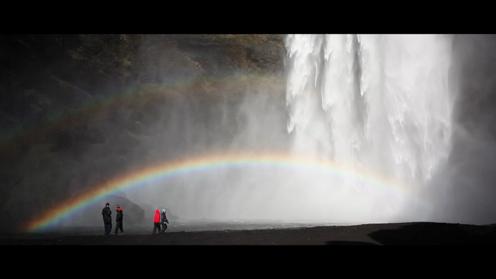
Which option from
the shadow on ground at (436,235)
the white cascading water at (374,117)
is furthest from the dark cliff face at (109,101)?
the shadow on ground at (436,235)

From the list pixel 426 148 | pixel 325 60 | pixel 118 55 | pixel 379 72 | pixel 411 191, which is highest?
pixel 118 55

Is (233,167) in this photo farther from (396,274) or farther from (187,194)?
(396,274)

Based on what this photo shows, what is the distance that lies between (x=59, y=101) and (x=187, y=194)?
18.4m

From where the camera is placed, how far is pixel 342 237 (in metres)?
15.5

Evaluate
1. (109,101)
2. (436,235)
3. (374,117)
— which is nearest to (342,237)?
(436,235)

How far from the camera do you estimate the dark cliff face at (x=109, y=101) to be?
3859cm

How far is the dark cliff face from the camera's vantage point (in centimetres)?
3859

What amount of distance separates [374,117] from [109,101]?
29.2 meters

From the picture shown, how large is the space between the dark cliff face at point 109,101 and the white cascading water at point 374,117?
18614mm

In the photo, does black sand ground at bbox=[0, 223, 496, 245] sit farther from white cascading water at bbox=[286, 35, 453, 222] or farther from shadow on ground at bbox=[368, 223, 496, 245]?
white cascading water at bbox=[286, 35, 453, 222]

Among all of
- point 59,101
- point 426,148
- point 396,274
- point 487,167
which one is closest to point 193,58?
point 59,101

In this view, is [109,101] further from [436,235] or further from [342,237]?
[436,235]

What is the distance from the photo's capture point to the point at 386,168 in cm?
3428

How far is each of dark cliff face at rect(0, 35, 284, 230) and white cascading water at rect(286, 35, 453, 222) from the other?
18.6m
